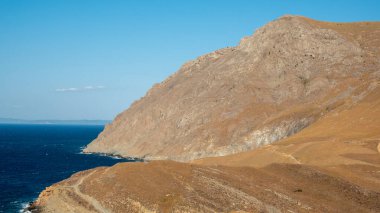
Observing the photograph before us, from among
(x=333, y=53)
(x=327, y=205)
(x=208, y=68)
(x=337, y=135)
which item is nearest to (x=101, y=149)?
(x=208, y=68)

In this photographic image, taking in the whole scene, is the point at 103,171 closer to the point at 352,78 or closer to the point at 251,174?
the point at 251,174

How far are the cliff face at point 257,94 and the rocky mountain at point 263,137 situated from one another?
422mm

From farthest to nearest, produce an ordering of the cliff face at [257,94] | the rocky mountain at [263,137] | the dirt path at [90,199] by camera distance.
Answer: the cliff face at [257,94]
the rocky mountain at [263,137]
the dirt path at [90,199]

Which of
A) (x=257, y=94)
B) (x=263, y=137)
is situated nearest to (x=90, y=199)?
(x=263, y=137)

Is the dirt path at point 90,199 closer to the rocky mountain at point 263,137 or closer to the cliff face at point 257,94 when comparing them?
the rocky mountain at point 263,137

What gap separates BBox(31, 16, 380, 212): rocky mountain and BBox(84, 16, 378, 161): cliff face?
42cm

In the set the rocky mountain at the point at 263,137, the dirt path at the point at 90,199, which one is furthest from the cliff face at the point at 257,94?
the dirt path at the point at 90,199

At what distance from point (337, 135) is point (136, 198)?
2266 inches

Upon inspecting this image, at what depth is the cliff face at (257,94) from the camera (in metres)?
136

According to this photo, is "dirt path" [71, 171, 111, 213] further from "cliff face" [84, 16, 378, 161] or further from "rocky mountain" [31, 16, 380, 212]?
"cliff face" [84, 16, 378, 161]

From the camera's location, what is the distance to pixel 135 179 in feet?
212

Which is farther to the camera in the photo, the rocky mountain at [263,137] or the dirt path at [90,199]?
the rocky mountain at [263,137]

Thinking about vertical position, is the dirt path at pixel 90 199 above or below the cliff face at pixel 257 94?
below

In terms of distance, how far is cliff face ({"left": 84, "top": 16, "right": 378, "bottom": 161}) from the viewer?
136 metres
